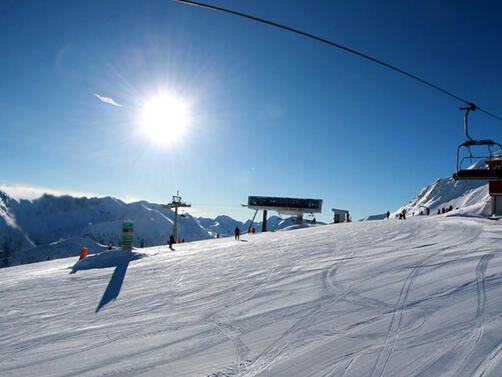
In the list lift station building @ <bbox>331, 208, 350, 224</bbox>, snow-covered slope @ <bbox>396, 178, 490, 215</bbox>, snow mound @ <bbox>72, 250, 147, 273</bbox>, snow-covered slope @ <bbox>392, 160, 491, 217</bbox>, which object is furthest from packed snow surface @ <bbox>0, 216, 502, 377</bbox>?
snow-covered slope @ <bbox>396, 178, 490, 215</bbox>

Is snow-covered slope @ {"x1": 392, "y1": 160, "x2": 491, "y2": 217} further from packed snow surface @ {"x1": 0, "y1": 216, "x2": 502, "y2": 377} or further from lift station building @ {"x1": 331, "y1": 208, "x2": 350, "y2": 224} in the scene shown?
packed snow surface @ {"x1": 0, "y1": 216, "x2": 502, "y2": 377}

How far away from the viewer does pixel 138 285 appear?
8570 mm

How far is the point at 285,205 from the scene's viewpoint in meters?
52.5

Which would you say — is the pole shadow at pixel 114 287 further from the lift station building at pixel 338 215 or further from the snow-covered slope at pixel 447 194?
the snow-covered slope at pixel 447 194

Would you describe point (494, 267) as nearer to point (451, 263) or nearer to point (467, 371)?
point (451, 263)

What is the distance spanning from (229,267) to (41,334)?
5796 mm

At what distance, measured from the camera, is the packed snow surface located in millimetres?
3621

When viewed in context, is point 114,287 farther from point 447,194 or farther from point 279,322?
point 447,194

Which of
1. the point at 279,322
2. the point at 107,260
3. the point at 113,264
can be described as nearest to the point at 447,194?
the point at 107,260

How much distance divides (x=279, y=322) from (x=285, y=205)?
4804cm

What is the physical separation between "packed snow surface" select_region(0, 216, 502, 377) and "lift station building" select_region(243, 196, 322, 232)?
41365 millimetres

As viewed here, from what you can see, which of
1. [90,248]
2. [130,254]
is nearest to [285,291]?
[130,254]

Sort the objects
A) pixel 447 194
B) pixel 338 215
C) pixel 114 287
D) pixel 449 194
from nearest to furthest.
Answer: pixel 114 287 → pixel 338 215 → pixel 449 194 → pixel 447 194

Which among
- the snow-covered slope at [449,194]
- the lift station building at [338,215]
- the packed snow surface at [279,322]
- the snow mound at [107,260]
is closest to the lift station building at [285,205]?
the lift station building at [338,215]
